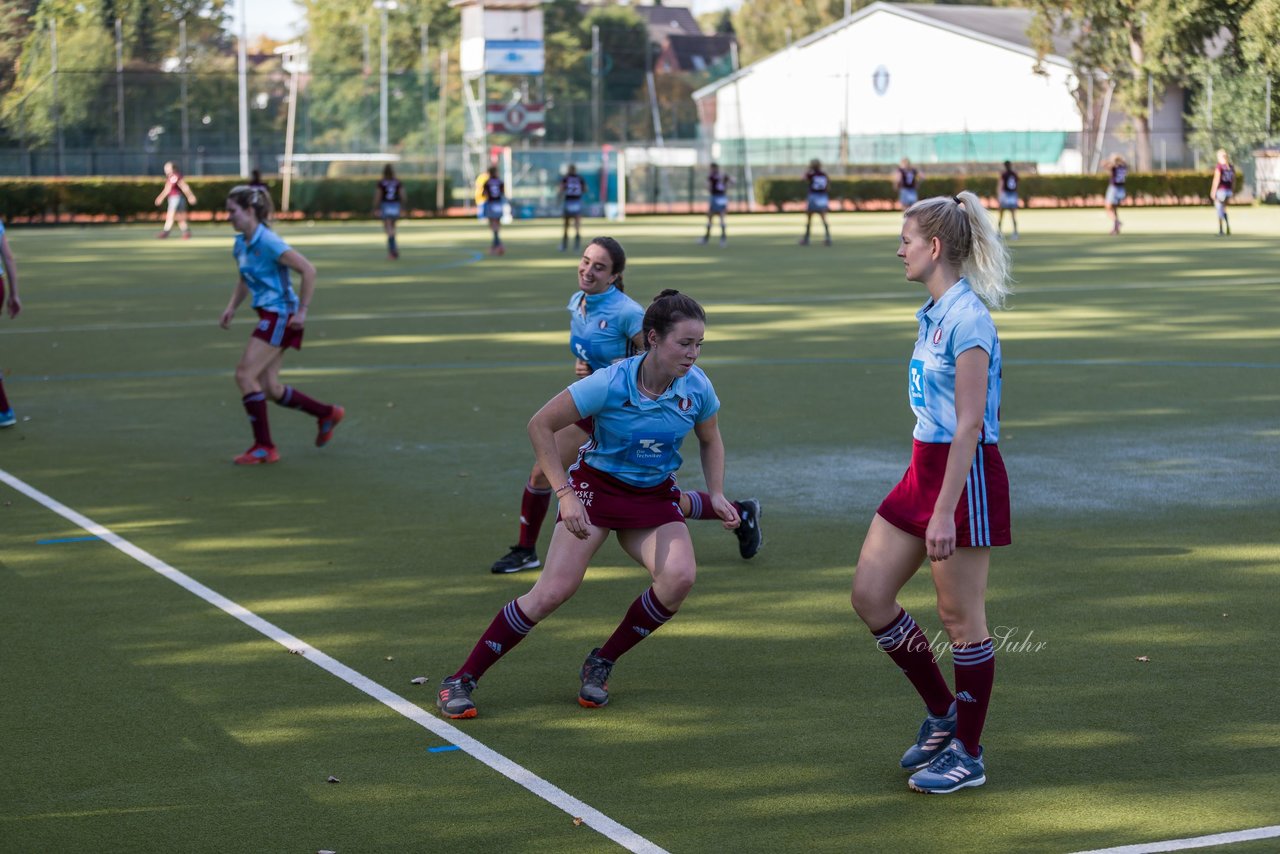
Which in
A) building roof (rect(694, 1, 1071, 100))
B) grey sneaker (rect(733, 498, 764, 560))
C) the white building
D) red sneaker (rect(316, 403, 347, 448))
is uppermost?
building roof (rect(694, 1, 1071, 100))

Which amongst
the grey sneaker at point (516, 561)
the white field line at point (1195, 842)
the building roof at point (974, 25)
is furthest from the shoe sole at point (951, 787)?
the building roof at point (974, 25)

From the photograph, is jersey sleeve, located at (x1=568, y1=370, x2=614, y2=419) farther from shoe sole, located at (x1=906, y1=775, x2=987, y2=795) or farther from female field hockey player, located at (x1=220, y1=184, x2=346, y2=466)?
female field hockey player, located at (x1=220, y1=184, x2=346, y2=466)

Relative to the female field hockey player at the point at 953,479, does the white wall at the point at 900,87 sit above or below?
above

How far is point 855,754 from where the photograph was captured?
238 inches

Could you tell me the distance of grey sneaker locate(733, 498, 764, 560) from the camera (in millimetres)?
9086

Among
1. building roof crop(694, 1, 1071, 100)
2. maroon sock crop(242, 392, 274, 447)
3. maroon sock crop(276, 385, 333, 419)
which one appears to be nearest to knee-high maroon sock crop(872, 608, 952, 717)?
maroon sock crop(242, 392, 274, 447)

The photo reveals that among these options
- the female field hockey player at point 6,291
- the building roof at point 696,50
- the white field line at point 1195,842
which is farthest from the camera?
the building roof at point 696,50

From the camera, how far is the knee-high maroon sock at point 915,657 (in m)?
5.73

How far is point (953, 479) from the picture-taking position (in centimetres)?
522

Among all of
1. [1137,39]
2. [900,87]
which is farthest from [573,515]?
[900,87]

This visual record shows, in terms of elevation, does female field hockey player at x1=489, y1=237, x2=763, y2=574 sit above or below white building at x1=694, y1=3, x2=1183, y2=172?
below

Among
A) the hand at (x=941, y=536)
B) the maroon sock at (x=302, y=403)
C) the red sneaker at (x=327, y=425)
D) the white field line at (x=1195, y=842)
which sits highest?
the hand at (x=941, y=536)

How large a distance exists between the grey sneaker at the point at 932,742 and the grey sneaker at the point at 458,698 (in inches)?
69.6

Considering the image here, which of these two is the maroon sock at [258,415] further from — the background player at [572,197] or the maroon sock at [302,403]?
the background player at [572,197]
